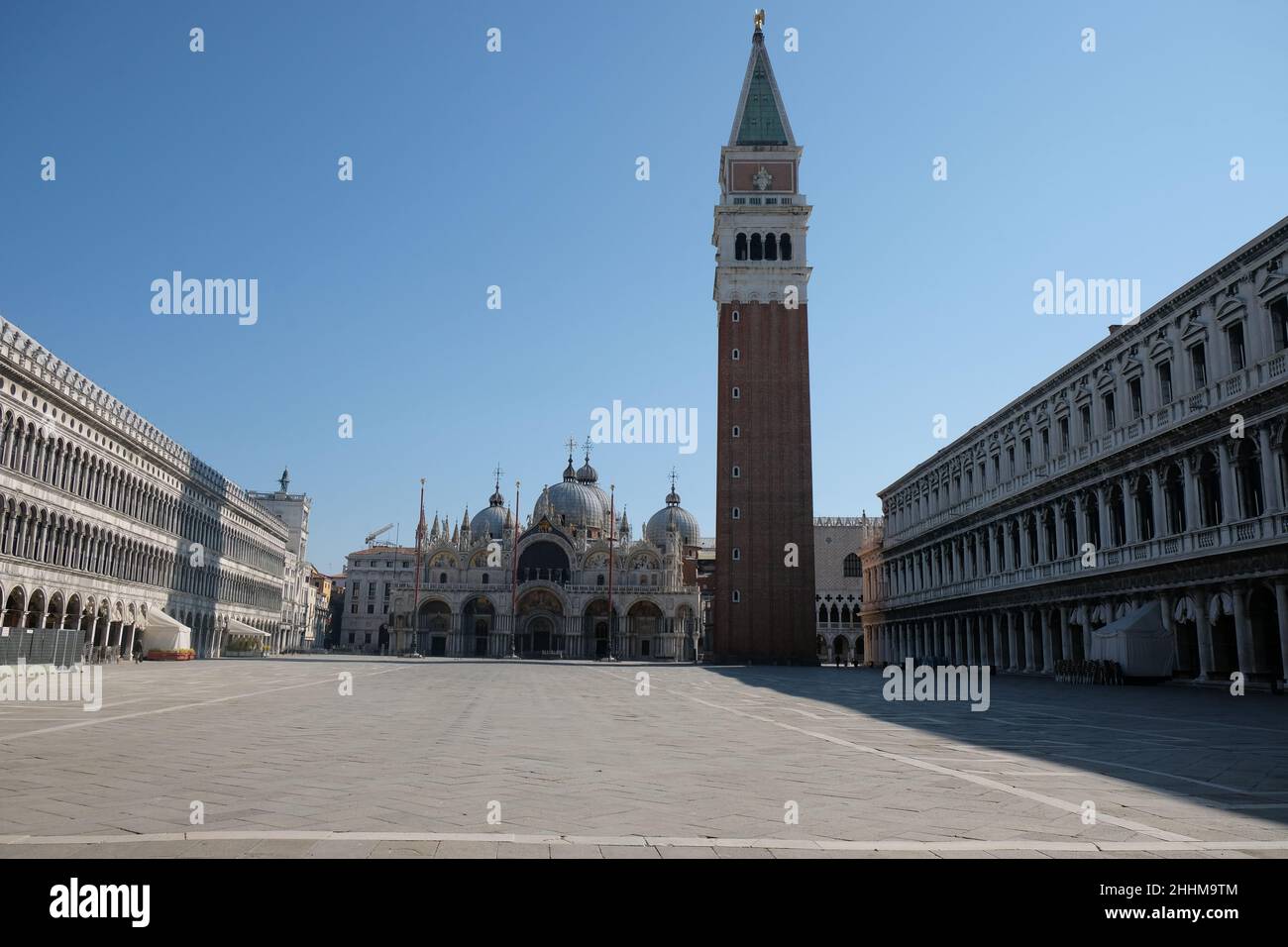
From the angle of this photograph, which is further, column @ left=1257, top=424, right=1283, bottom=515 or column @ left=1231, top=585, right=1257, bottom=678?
column @ left=1231, top=585, right=1257, bottom=678

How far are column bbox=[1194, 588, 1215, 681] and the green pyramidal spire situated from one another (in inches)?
1678

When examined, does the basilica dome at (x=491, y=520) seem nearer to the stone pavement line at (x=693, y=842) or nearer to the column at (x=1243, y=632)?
the column at (x=1243, y=632)

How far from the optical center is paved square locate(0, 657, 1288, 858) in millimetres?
5707

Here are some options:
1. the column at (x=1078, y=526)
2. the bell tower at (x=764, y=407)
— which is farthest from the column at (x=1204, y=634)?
Result: the bell tower at (x=764, y=407)

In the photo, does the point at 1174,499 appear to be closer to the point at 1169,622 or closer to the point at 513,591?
the point at 1169,622

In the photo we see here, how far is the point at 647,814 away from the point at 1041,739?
780 centimetres

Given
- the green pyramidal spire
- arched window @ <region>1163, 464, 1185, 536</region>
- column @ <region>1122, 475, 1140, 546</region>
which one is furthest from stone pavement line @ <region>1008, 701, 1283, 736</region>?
the green pyramidal spire

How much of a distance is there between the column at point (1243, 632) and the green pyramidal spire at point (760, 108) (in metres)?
43.8

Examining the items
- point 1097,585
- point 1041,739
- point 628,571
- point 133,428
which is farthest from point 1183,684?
point 628,571

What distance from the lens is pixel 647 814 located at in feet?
21.8

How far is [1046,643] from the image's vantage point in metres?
35.6

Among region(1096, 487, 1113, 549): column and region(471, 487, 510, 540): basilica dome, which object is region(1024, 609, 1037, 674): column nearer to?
region(1096, 487, 1113, 549): column

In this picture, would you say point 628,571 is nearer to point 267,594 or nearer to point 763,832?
point 267,594
